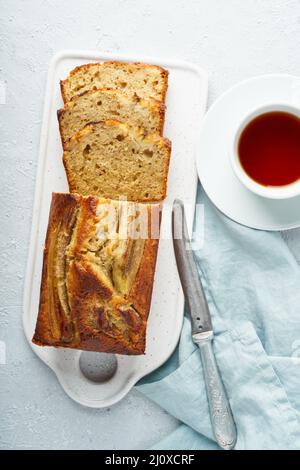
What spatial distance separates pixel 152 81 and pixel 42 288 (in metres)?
0.87

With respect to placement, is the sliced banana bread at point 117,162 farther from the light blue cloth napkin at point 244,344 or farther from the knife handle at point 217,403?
the knife handle at point 217,403

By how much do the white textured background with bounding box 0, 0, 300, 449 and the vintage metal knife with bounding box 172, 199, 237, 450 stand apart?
219 millimetres

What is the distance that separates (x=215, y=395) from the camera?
2.47m

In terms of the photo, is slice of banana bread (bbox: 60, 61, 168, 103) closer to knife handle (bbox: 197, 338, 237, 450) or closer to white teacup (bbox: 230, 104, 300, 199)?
white teacup (bbox: 230, 104, 300, 199)

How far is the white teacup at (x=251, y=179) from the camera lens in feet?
7.68

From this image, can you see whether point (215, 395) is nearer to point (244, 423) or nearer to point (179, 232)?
point (244, 423)

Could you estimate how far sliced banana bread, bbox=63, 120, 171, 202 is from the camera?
247 centimetres

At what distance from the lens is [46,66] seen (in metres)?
2.64

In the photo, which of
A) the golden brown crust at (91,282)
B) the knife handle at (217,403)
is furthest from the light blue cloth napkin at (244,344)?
the golden brown crust at (91,282)

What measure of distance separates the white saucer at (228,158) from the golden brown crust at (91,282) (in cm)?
25

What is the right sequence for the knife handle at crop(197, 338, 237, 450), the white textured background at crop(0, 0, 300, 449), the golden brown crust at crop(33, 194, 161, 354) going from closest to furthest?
1. the golden brown crust at crop(33, 194, 161, 354)
2. the knife handle at crop(197, 338, 237, 450)
3. the white textured background at crop(0, 0, 300, 449)

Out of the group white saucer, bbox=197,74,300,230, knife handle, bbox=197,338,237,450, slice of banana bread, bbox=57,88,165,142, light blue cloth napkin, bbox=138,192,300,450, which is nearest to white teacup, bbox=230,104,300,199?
white saucer, bbox=197,74,300,230

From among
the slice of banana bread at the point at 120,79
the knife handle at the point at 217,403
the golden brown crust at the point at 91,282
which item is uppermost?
the slice of banana bread at the point at 120,79
